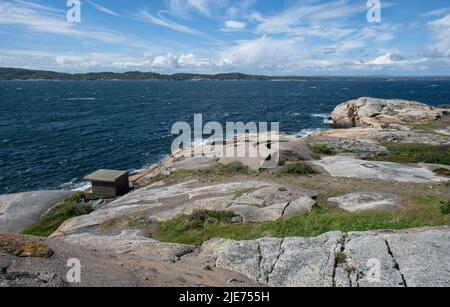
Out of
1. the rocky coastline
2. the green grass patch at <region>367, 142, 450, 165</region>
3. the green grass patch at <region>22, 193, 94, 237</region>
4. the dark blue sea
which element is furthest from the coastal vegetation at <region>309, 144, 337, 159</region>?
the dark blue sea

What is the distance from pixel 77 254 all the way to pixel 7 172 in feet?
149

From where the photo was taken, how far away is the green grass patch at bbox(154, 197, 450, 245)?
1765 cm

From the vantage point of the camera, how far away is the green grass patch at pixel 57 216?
26.3 metres

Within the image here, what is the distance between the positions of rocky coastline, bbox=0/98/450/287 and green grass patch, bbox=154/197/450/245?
0.06 meters

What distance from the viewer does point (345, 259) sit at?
1359cm

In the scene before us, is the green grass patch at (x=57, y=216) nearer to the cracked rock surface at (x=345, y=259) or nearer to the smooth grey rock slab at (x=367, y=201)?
the cracked rock surface at (x=345, y=259)

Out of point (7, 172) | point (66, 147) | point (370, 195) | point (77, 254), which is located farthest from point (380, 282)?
point (66, 147)

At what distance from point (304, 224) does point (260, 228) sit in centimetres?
225

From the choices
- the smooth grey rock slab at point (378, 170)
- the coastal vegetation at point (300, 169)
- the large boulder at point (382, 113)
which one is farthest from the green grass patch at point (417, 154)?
the large boulder at point (382, 113)

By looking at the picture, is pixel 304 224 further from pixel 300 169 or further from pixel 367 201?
pixel 300 169

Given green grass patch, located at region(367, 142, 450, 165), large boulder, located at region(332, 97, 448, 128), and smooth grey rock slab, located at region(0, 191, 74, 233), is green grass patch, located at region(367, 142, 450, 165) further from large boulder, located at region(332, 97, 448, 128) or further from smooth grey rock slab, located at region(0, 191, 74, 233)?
smooth grey rock slab, located at region(0, 191, 74, 233)

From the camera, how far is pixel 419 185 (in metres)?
27.2

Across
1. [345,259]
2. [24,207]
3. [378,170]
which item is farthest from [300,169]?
[24,207]

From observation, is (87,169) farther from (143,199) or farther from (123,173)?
(143,199)
